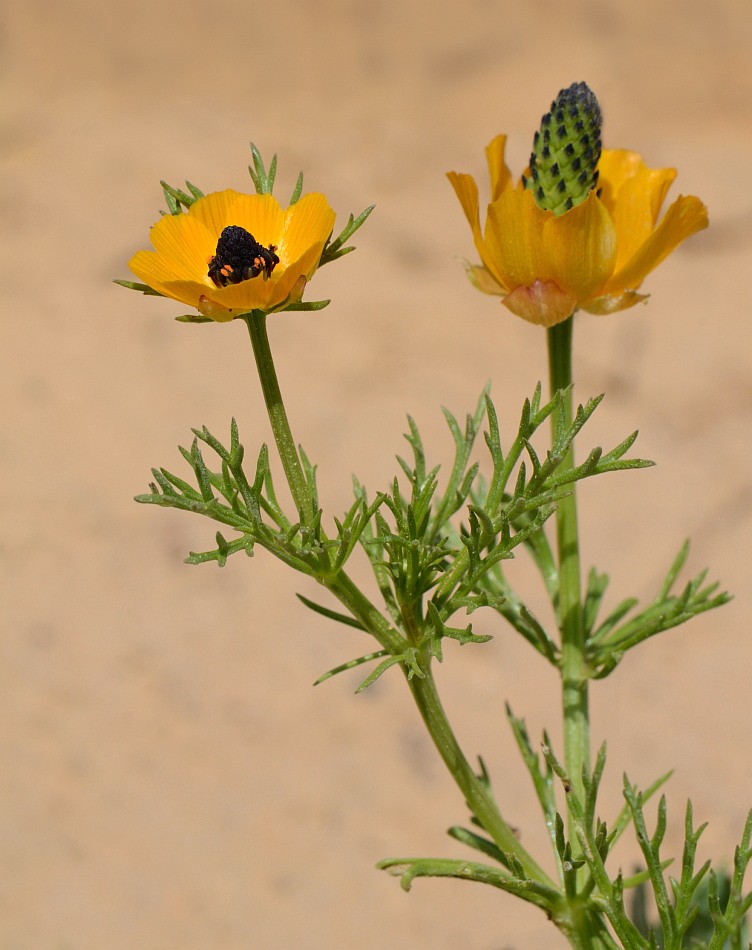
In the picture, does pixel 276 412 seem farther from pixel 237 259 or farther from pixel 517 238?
pixel 517 238

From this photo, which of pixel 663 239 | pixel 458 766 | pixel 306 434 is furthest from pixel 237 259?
pixel 306 434

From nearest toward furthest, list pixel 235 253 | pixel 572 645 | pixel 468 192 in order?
pixel 235 253, pixel 468 192, pixel 572 645

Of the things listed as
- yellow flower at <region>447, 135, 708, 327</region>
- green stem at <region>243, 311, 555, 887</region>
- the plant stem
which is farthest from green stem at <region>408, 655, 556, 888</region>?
yellow flower at <region>447, 135, 708, 327</region>

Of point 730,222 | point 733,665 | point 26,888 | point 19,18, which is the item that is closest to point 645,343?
point 730,222

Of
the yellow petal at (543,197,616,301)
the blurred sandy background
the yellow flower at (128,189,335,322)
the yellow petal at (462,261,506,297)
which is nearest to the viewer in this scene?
the yellow flower at (128,189,335,322)

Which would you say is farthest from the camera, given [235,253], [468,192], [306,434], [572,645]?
[306,434]

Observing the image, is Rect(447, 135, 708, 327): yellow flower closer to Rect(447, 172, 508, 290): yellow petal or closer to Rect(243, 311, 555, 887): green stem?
Rect(447, 172, 508, 290): yellow petal

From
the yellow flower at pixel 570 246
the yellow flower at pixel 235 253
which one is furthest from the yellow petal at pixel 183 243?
the yellow flower at pixel 570 246
